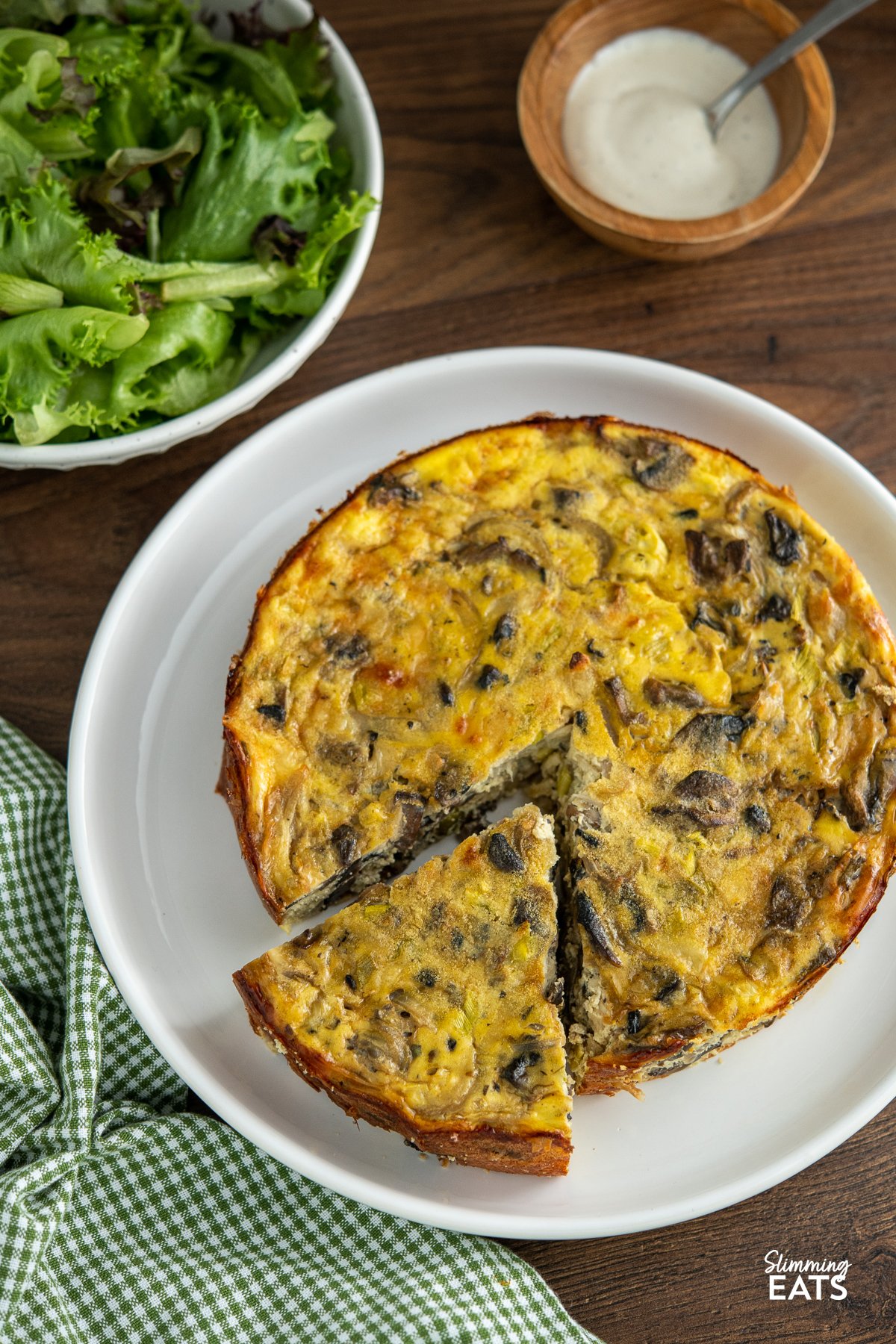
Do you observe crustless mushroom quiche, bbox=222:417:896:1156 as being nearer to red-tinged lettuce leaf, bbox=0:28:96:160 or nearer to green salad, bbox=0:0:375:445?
green salad, bbox=0:0:375:445

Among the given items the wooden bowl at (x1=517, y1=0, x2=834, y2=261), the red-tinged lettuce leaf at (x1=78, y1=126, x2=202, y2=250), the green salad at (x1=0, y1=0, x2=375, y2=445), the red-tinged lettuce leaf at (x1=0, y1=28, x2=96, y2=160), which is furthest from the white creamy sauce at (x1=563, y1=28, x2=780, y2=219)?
the red-tinged lettuce leaf at (x1=0, y1=28, x2=96, y2=160)

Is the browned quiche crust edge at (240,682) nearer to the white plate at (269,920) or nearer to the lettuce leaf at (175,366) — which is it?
the white plate at (269,920)

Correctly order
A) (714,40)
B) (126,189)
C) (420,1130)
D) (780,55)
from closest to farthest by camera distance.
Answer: (420,1130), (126,189), (780,55), (714,40)

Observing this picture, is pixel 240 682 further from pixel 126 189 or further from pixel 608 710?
pixel 126 189

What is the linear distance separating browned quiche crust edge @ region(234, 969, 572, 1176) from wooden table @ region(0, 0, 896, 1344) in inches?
55.8

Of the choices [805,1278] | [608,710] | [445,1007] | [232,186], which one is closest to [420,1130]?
[445,1007]

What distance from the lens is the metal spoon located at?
464 cm

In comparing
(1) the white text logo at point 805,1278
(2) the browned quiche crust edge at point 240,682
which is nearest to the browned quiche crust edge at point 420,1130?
(2) the browned quiche crust edge at point 240,682

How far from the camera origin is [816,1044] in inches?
156

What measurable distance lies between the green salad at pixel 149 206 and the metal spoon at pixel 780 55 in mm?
1476

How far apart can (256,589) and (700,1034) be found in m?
2.16

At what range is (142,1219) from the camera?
12.3 feet

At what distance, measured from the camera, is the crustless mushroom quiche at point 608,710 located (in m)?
3.56

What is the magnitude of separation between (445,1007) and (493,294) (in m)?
2.85
